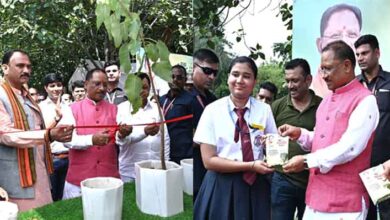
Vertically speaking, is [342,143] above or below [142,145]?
above

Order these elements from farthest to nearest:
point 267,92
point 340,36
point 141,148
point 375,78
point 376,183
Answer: point 141,148 → point 340,36 → point 267,92 → point 375,78 → point 376,183

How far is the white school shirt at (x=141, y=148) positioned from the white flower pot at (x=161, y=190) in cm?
77

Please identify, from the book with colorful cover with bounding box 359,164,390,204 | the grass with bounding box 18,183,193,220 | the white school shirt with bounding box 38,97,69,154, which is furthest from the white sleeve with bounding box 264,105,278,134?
the white school shirt with bounding box 38,97,69,154

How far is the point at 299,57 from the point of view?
2.44 metres

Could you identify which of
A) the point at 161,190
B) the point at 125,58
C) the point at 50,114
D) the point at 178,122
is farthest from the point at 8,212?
the point at 50,114

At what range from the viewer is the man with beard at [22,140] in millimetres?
2562

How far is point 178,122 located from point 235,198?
5.16ft

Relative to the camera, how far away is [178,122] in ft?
11.3

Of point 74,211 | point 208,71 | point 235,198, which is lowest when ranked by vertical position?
point 74,211

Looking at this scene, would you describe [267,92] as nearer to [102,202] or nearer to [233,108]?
[233,108]

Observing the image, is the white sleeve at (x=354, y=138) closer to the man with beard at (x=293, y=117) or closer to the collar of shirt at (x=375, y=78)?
the collar of shirt at (x=375, y=78)

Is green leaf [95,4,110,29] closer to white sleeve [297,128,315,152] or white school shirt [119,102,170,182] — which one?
white school shirt [119,102,170,182]

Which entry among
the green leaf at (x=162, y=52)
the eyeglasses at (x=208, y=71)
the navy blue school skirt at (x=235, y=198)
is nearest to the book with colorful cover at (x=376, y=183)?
the navy blue school skirt at (x=235, y=198)

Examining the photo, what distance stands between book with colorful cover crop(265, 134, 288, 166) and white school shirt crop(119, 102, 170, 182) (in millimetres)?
1467
